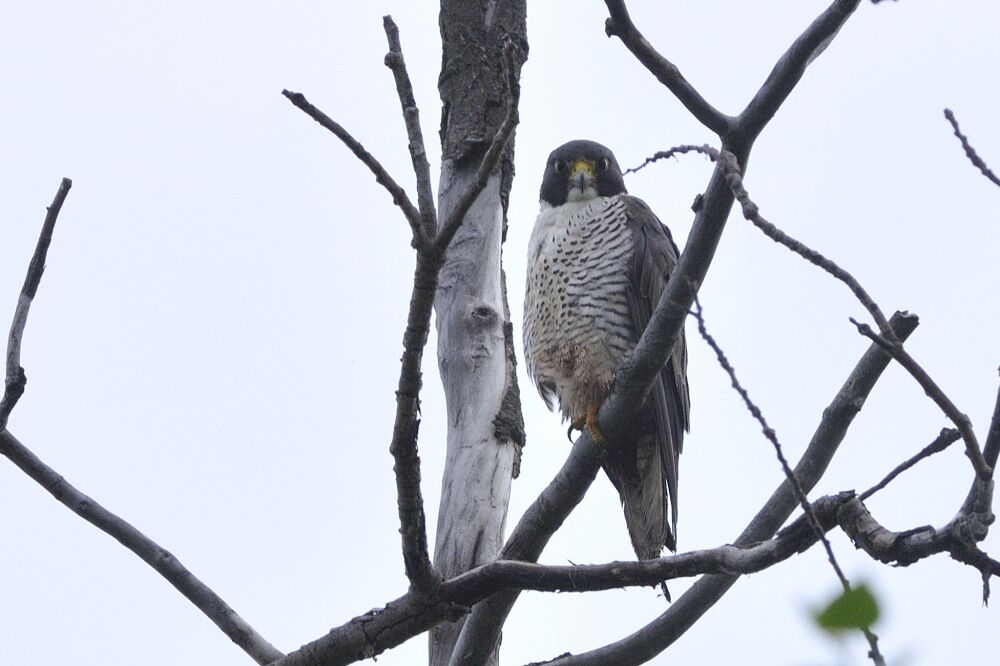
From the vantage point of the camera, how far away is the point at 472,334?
161 inches

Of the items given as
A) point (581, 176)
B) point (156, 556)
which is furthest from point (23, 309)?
point (581, 176)

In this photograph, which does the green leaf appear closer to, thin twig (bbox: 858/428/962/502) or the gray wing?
thin twig (bbox: 858/428/962/502)

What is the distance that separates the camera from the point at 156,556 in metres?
3.31

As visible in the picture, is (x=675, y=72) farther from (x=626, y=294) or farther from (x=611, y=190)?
(x=611, y=190)

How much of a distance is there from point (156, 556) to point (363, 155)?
1503 millimetres

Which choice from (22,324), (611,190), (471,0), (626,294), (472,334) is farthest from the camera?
(611,190)

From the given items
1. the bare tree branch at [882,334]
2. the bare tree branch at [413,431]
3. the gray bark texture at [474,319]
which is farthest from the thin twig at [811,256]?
the gray bark texture at [474,319]

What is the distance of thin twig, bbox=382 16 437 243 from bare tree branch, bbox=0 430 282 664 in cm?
140

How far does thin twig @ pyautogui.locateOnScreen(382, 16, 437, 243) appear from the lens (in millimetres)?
2561

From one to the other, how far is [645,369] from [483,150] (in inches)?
54.0

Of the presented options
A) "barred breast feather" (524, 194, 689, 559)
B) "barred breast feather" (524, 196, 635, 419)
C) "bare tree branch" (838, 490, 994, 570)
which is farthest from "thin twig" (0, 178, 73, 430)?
"barred breast feather" (524, 196, 635, 419)

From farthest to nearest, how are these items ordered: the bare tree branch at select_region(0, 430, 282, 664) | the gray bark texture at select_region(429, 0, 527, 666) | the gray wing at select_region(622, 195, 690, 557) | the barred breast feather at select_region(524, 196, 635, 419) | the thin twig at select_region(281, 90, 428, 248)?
the barred breast feather at select_region(524, 196, 635, 419), the gray wing at select_region(622, 195, 690, 557), the gray bark texture at select_region(429, 0, 527, 666), the bare tree branch at select_region(0, 430, 282, 664), the thin twig at select_region(281, 90, 428, 248)

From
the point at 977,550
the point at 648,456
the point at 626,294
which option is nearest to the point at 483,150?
the point at 626,294

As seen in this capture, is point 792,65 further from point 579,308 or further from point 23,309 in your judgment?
point 579,308
